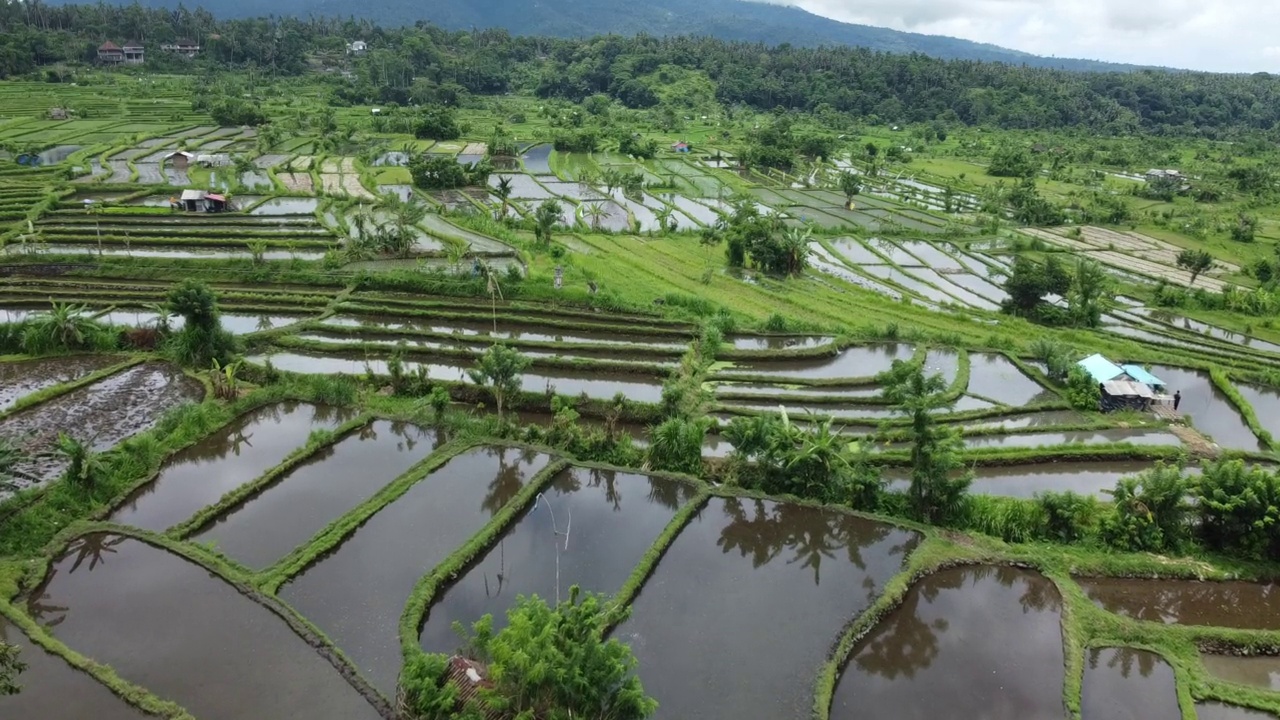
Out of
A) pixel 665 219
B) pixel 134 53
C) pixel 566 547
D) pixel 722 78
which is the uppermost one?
pixel 722 78

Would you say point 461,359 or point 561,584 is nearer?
point 561,584

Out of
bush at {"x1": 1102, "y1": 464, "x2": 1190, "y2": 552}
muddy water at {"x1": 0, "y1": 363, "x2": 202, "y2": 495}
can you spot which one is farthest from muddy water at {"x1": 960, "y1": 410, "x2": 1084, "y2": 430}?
muddy water at {"x1": 0, "y1": 363, "x2": 202, "y2": 495}

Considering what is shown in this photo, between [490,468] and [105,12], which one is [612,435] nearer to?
[490,468]

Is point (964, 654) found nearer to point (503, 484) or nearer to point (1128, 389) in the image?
point (503, 484)

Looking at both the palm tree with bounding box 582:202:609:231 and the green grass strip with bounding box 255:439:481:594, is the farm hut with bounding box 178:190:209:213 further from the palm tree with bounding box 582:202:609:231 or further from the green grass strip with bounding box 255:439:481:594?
the green grass strip with bounding box 255:439:481:594

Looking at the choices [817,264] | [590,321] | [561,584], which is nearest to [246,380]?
[590,321]

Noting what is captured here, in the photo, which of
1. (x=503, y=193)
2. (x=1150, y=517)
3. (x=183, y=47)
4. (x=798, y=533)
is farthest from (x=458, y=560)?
(x=183, y=47)
